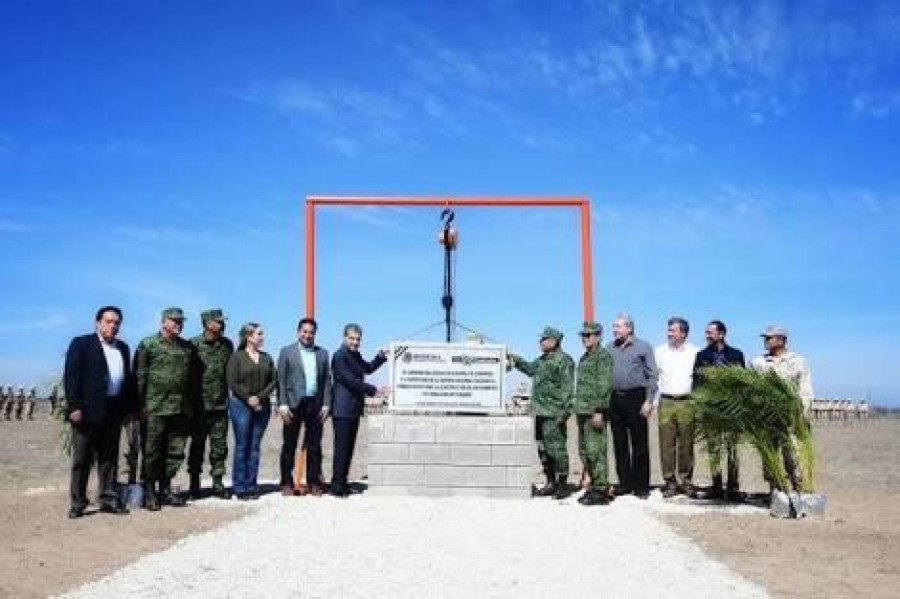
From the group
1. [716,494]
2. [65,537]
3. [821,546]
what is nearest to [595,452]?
[716,494]

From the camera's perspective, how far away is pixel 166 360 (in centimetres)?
899

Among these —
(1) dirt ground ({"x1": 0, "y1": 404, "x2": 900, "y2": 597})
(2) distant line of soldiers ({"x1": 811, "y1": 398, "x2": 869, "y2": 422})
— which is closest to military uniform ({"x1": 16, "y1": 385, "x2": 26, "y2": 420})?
(1) dirt ground ({"x1": 0, "y1": 404, "x2": 900, "y2": 597})

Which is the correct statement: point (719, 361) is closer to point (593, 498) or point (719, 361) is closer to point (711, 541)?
point (593, 498)

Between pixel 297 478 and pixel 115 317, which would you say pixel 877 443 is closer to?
pixel 297 478

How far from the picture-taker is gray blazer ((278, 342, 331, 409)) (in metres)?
9.93

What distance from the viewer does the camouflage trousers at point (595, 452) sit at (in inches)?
379

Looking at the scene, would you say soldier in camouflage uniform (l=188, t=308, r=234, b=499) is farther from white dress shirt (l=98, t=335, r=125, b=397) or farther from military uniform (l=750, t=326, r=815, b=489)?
military uniform (l=750, t=326, r=815, b=489)

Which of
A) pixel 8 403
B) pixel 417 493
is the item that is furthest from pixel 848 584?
pixel 8 403

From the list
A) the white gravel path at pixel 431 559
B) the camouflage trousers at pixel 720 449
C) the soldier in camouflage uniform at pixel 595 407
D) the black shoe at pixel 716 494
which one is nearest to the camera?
the white gravel path at pixel 431 559

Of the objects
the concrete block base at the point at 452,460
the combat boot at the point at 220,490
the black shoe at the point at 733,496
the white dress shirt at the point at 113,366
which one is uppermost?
the white dress shirt at the point at 113,366

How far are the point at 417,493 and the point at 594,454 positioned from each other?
1.90m

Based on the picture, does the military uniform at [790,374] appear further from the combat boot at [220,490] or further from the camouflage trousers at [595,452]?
the combat boot at [220,490]

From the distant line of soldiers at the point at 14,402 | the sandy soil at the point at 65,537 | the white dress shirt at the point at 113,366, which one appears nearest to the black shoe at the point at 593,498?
the sandy soil at the point at 65,537

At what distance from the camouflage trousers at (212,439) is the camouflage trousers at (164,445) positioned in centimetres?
33
